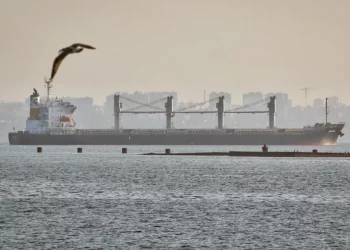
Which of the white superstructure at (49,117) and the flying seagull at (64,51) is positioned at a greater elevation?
the white superstructure at (49,117)

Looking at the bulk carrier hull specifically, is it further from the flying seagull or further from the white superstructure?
the flying seagull

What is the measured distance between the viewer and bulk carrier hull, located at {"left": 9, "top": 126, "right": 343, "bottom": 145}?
191875mm

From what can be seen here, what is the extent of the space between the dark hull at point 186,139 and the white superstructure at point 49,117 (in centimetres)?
162

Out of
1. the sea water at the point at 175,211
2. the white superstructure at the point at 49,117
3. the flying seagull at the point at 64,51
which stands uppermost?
the white superstructure at the point at 49,117

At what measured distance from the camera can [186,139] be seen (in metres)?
196

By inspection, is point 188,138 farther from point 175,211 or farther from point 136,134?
point 175,211

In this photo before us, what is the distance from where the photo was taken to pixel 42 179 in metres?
75.5

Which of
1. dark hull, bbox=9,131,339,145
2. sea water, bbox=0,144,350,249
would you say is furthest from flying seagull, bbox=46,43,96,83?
dark hull, bbox=9,131,339,145

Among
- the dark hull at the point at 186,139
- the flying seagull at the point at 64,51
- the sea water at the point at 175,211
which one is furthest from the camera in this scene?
the dark hull at the point at 186,139

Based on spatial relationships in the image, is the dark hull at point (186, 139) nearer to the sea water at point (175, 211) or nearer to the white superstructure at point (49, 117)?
the white superstructure at point (49, 117)

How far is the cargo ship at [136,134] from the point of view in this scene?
192 m

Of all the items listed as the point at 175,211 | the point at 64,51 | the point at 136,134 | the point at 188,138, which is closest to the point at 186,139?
the point at 188,138

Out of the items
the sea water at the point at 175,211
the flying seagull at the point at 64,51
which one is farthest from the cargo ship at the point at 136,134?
the flying seagull at the point at 64,51

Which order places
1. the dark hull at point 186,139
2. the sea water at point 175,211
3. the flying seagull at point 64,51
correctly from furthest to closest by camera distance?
the dark hull at point 186,139 → the sea water at point 175,211 → the flying seagull at point 64,51
